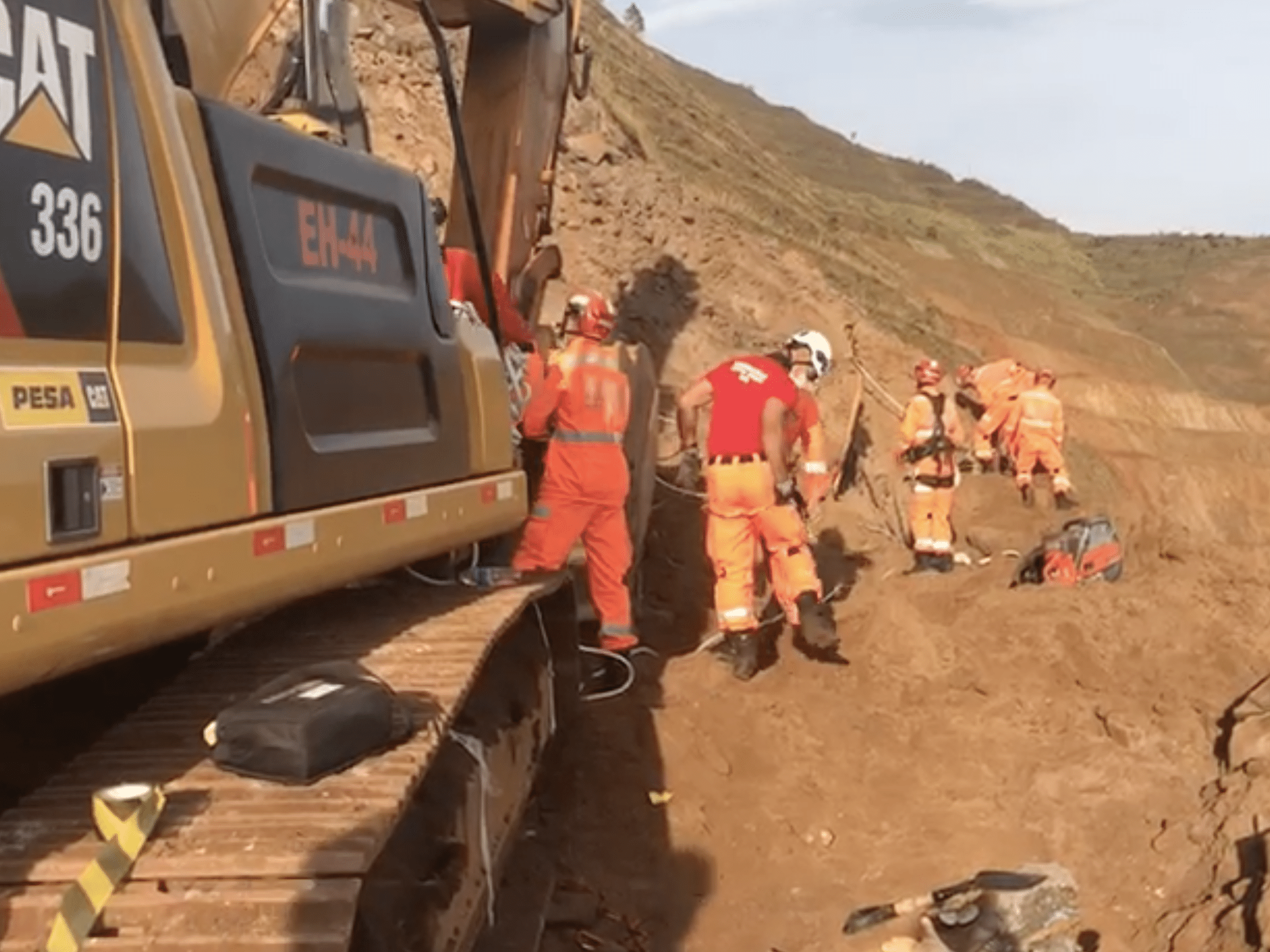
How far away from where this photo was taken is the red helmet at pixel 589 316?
8.11 meters

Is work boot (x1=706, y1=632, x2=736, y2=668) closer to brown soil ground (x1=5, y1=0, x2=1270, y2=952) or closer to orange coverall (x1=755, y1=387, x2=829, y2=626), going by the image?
brown soil ground (x1=5, y1=0, x2=1270, y2=952)

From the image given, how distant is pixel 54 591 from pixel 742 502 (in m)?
6.42

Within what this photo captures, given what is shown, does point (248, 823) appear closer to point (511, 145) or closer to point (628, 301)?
point (511, 145)

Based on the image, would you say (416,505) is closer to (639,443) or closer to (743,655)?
(743,655)

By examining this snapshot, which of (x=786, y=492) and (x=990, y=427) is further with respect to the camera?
(x=990, y=427)

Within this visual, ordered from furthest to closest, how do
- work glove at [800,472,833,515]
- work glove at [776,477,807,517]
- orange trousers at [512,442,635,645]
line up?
work glove at [800,472,833,515]
work glove at [776,477,807,517]
orange trousers at [512,442,635,645]

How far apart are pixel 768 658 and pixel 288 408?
247 inches

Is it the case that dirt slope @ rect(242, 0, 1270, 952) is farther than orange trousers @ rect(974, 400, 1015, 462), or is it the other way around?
orange trousers @ rect(974, 400, 1015, 462)

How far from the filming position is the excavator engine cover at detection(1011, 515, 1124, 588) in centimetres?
1196

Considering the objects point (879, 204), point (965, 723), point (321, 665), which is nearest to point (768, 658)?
point (965, 723)

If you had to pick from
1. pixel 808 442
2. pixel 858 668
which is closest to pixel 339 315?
pixel 808 442

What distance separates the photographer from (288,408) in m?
3.83

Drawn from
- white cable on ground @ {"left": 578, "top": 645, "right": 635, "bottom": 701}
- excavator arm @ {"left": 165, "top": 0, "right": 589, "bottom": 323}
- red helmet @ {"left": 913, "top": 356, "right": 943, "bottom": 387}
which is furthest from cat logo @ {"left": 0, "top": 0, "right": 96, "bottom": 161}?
red helmet @ {"left": 913, "top": 356, "right": 943, "bottom": 387}

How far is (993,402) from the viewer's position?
17.3 metres
